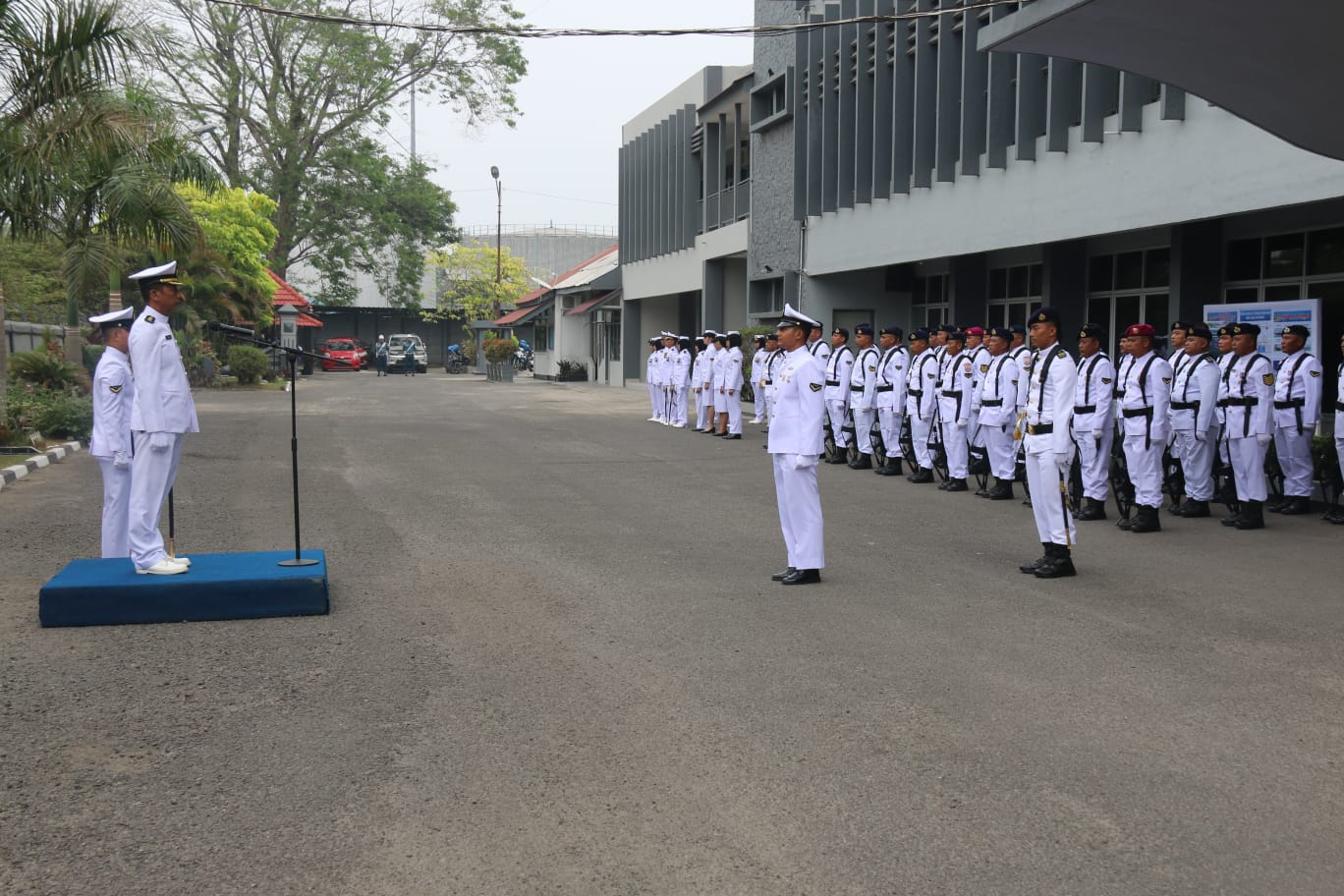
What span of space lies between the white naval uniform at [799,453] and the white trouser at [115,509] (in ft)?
14.8

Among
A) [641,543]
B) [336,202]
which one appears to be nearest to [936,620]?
[641,543]

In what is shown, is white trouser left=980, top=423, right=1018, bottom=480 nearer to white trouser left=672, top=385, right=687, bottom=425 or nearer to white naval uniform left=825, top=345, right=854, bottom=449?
white naval uniform left=825, top=345, right=854, bottom=449

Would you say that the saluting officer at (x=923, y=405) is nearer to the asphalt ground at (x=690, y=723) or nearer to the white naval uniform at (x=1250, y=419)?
the white naval uniform at (x=1250, y=419)

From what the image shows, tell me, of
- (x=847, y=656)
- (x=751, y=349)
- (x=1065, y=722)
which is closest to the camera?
(x=1065, y=722)

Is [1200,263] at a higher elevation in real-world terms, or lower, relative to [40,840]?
higher

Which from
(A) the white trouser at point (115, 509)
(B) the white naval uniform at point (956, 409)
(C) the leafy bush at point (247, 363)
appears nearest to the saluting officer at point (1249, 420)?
(B) the white naval uniform at point (956, 409)

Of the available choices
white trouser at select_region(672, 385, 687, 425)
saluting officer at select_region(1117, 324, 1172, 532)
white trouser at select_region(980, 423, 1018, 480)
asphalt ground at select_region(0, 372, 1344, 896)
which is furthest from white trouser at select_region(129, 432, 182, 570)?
white trouser at select_region(672, 385, 687, 425)

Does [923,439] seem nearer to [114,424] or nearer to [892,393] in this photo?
[892,393]

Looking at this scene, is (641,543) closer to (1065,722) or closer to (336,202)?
(1065,722)

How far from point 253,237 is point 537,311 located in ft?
69.2

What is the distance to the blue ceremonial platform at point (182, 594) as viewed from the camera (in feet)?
23.5

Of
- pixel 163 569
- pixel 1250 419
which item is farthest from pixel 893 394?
pixel 163 569

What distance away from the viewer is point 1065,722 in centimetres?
555

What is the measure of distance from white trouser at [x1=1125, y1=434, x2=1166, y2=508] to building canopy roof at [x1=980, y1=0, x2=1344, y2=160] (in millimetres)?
3074
